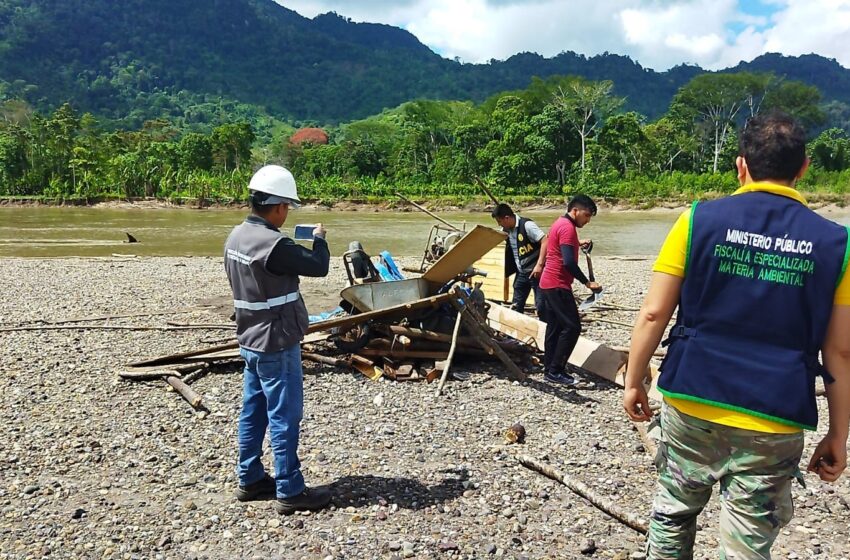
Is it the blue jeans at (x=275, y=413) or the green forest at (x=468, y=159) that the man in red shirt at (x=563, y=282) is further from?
the green forest at (x=468, y=159)

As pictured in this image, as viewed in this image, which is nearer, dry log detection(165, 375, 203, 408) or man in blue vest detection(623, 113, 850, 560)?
man in blue vest detection(623, 113, 850, 560)

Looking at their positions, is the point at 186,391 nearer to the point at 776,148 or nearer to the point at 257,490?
the point at 257,490

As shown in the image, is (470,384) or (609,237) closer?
(470,384)

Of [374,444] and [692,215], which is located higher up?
[692,215]

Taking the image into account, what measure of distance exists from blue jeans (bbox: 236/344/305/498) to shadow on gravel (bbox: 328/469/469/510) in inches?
16.4

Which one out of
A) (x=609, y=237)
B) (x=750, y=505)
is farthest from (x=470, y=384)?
(x=609, y=237)

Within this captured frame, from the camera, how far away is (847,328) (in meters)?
2.39

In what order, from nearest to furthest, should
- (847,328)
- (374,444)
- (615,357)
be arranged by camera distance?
(847,328) < (374,444) < (615,357)

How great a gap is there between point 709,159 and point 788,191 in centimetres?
8165

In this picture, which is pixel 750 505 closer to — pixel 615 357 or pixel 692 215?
pixel 692 215

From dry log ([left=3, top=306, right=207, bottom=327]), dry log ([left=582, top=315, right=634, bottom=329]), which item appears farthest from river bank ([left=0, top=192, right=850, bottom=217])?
dry log ([left=582, top=315, right=634, bottom=329])

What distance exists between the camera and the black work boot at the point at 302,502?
165 inches

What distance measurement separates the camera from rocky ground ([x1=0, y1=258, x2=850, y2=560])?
12.9 ft

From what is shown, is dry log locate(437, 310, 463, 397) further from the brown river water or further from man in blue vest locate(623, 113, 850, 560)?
the brown river water
